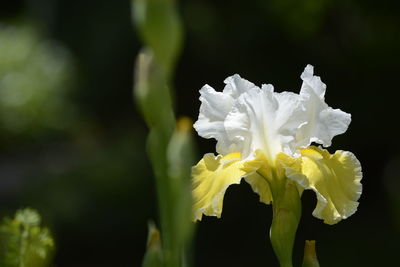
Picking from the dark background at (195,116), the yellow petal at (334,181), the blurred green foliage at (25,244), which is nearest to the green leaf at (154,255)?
the blurred green foliage at (25,244)

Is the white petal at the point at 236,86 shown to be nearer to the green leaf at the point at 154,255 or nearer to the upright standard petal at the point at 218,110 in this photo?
the upright standard petal at the point at 218,110

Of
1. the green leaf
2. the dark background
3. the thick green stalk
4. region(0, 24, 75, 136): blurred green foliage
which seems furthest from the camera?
the dark background

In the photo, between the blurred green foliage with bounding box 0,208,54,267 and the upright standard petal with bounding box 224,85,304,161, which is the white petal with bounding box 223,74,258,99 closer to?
the upright standard petal with bounding box 224,85,304,161

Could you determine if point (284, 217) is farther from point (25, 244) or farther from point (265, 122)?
point (25, 244)

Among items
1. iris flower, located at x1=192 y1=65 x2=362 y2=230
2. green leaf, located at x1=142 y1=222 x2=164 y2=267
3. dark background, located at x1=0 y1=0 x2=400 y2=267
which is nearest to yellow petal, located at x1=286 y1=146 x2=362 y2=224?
iris flower, located at x1=192 y1=65 x2=362 y2=230

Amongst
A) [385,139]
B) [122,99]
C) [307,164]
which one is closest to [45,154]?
[122,99]

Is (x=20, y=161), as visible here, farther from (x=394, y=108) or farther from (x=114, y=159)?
(x=394, y=108)
